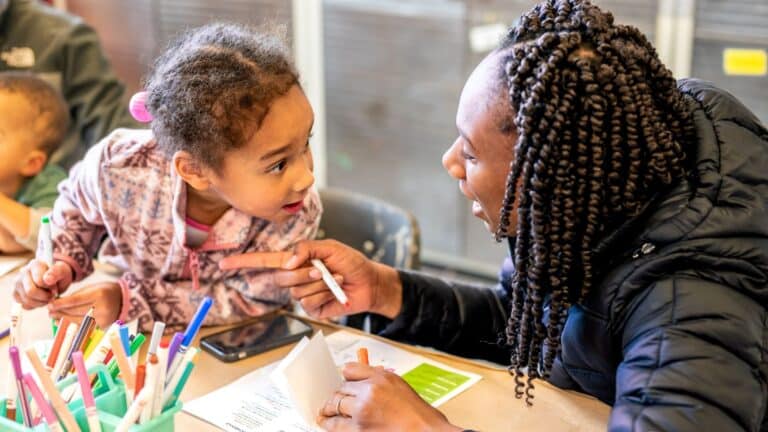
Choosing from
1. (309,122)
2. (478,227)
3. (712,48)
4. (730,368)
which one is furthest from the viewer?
(478,227)

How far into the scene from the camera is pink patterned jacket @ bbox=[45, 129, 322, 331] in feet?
4.90

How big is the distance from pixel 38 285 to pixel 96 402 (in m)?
0.49

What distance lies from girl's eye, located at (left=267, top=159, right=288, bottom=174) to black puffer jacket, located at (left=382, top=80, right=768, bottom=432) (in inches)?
19.0

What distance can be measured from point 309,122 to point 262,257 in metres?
0.23

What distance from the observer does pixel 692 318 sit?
1.06 metres

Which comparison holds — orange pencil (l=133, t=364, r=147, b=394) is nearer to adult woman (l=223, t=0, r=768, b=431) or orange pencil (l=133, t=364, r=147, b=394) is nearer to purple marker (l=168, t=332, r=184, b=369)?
purple marker (l=168, t=332, r=184, b=369)

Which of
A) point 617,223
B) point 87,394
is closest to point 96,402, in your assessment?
point 87,394

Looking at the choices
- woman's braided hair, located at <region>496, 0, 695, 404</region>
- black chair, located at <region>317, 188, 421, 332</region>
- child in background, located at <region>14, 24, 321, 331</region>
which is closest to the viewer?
woman's braided hair, located at <region>496, 0, 695, 404</region>

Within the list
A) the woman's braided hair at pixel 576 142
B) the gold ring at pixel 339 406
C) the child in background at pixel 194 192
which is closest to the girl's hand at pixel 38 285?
the child in background at pixel 194 192

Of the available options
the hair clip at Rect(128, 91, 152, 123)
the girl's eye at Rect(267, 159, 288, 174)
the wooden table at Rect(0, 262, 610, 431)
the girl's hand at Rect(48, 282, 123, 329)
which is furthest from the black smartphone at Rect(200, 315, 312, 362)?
the hair clip at Rect(128, 91, 152, 123)

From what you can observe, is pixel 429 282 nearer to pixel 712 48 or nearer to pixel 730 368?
pixel 730 368

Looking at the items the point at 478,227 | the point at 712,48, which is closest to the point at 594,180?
the point at 712,48

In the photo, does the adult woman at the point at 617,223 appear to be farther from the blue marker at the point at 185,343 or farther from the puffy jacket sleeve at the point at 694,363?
the blue marker at the point at 185,343

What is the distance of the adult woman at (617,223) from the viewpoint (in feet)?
3.42
